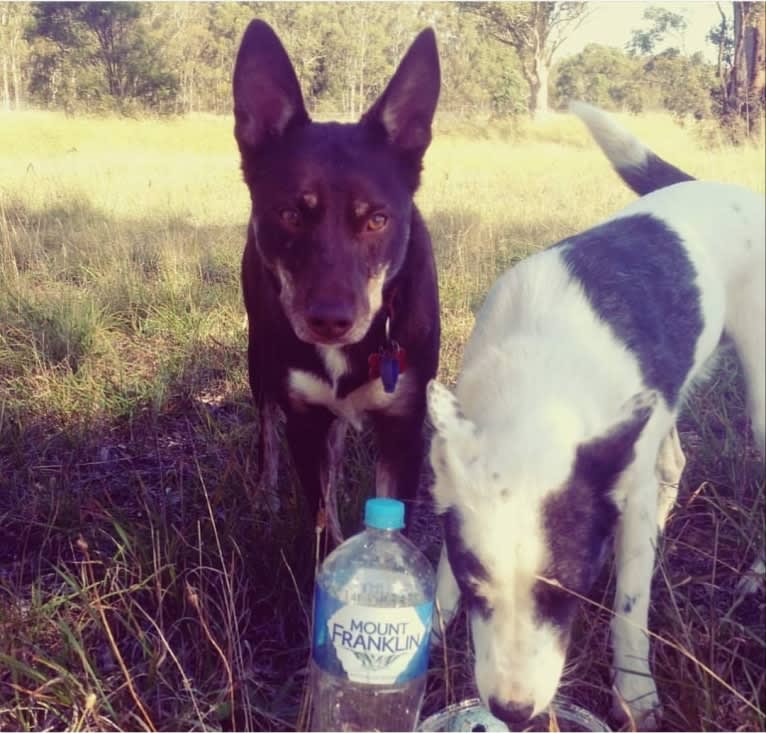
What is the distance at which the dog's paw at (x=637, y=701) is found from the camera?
6.76 ft

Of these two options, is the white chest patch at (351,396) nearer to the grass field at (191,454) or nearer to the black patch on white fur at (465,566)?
the grass field at (191,454)

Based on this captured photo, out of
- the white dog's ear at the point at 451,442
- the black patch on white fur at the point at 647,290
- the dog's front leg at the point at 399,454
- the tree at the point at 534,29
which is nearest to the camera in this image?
the white dog's ear at the point at 451,442

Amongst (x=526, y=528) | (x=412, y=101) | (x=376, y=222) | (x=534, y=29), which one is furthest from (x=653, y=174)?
(x=526, y=528)

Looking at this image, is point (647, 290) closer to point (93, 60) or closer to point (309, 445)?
point (309, 445)

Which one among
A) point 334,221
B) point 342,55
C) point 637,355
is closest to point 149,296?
point 342,55

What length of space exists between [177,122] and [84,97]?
1.11 ft

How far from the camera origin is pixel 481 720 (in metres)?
2.09

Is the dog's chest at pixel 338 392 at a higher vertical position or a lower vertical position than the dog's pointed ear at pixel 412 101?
lower

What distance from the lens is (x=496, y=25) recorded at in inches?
116

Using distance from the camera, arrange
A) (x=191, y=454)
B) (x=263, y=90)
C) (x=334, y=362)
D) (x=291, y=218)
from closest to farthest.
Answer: (x=291, y=218) → (x=263, y=90) → (x=334, y=362) → (x=191, y=454)

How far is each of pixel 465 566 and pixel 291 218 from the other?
1.13 meters

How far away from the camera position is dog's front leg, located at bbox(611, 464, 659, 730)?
213 centimetres

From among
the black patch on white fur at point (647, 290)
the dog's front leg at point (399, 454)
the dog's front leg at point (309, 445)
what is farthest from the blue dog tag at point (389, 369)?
the black patch on white fur at point (647, 290)

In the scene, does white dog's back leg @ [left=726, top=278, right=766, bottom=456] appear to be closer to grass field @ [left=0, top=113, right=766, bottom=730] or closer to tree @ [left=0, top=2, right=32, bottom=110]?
grass field @ [left=0, top=113, right=766, bottom=730]
